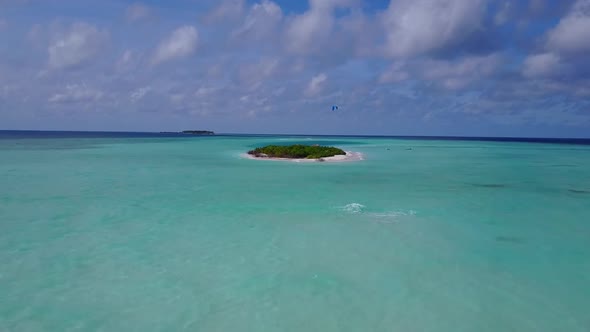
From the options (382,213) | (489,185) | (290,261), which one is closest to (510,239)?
(382,213)

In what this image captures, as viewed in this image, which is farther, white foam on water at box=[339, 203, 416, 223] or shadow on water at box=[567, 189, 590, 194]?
shadow on water at box=[567, 189, 590, 194]

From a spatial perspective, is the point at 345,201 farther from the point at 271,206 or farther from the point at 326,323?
the point at 326,323

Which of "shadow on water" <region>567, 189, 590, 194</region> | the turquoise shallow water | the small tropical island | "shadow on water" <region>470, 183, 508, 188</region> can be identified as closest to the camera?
the turquoise shallow water

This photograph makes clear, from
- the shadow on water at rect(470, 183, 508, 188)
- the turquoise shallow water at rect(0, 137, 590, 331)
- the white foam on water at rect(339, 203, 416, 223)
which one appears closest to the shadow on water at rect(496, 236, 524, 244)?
the turquoise shallow water at rect(0, 137, 590, 331)

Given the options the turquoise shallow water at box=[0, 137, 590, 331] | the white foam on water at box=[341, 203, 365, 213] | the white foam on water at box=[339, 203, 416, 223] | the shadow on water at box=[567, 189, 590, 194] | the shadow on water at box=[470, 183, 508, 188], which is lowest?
the turquoise shallow water at box=[0, 137, 590, 331]

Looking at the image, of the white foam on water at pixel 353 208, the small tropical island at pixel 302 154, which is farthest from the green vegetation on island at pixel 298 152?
the white foam on water at pixel 353 208

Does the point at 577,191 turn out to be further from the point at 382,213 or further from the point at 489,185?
the point at 382,213

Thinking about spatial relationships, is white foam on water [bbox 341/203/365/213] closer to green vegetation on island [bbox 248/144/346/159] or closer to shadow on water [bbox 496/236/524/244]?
shadow on water [bbox 496/236/524/244]

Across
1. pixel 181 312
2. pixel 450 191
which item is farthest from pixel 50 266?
pixel 450 191
